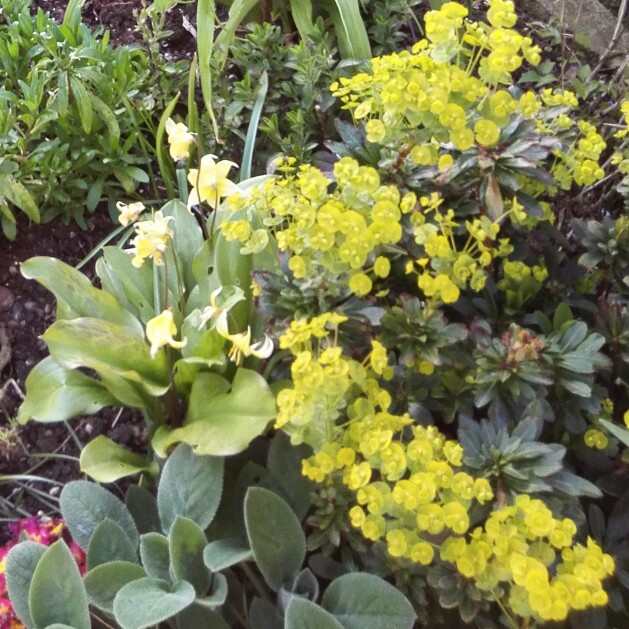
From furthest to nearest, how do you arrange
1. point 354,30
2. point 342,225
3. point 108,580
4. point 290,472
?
point 354,30 < point 290,472 < point 108,580 < point 342,225

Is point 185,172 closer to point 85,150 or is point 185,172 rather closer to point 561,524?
point 85,150

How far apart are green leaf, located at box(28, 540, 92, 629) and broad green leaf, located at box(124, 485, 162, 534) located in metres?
0.19

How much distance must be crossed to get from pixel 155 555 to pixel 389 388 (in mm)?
399

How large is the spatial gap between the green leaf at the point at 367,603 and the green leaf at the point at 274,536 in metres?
0.07

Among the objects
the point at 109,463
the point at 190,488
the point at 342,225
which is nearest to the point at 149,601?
the point at 190,488

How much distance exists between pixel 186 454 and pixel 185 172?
2.25ft

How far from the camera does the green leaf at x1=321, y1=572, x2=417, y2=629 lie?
0.82 meters

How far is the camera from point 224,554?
89 cm

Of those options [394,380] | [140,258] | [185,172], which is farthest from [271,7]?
[394,380]

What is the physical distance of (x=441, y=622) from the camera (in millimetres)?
913

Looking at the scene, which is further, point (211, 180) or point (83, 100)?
point (83, 100)

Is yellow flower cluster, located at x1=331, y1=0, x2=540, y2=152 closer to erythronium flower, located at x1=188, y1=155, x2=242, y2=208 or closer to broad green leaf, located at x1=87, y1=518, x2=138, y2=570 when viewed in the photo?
erythronium flower, located at x1=188, y1=155, x2=242, y2=208

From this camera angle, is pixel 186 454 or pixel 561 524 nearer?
pixel 561 524

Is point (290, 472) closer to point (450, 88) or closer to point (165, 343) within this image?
point (165, 343)
